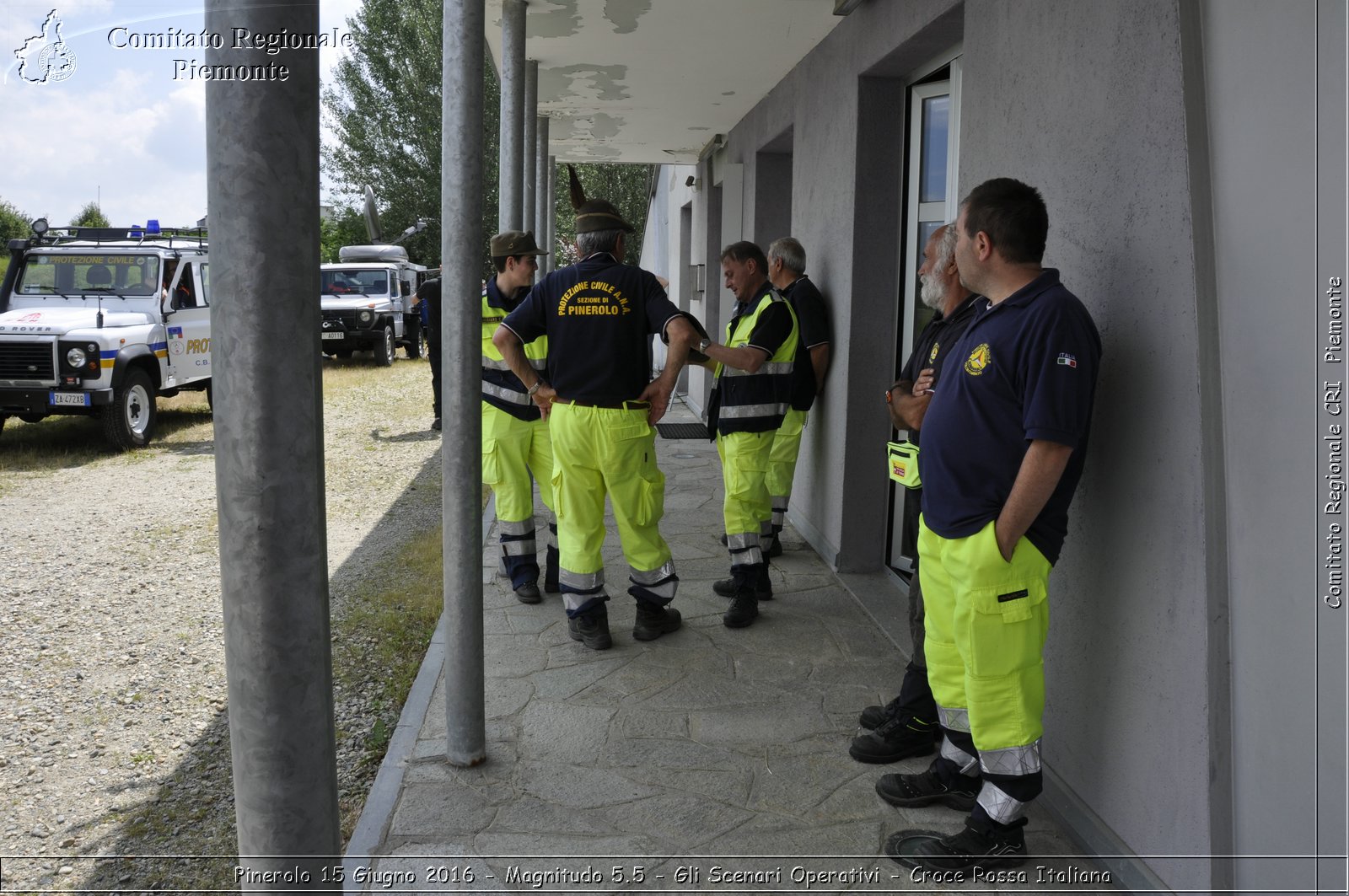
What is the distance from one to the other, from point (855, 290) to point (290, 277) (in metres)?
4.63

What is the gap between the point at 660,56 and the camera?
7.38m

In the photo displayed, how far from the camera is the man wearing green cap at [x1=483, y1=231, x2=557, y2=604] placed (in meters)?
5.25

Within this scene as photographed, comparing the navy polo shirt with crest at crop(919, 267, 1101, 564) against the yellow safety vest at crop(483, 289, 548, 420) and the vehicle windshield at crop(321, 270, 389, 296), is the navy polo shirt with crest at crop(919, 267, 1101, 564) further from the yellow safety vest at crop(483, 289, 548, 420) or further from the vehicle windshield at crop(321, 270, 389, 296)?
the vehicle windshield at crop(321, 270, 389, 296)

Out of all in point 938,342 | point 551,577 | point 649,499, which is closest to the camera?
point 938,342

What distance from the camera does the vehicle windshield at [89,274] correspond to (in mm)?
11531

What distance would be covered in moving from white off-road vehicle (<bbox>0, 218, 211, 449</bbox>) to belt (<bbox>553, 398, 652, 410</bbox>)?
7962 mm

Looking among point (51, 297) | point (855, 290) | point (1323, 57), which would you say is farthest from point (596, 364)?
point (51, 297)

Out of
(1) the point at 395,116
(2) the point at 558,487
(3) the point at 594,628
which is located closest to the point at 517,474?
(2) the point at 558,487

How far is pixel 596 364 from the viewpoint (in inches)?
173

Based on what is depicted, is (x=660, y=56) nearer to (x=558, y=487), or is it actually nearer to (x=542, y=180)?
(x=542, y=180)

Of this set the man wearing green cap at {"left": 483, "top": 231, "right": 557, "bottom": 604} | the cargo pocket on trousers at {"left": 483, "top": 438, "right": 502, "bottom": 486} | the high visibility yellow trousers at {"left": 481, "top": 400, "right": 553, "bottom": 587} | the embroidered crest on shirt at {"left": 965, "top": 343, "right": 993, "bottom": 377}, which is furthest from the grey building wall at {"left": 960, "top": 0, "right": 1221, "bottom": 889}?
the cargo pocket on trousers at {"left": 483, "top": 438, "right": 502, "bottom": 486}

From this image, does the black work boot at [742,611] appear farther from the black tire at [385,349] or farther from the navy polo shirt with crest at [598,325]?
the black tire at [385,349]

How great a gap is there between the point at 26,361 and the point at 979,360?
10.5 m

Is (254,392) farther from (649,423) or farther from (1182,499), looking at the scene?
(649,423)
